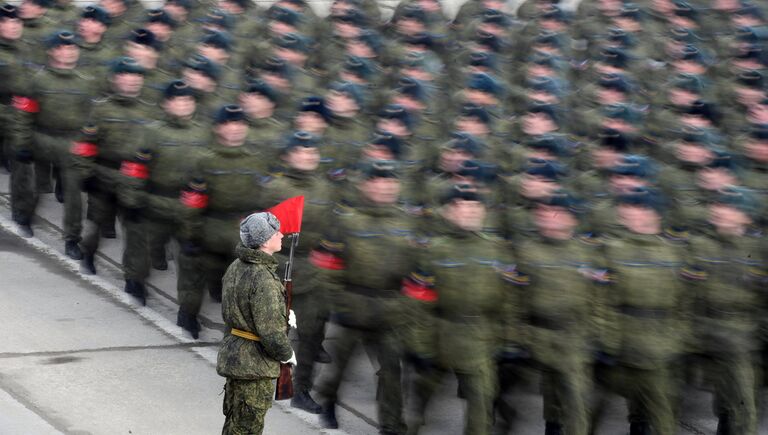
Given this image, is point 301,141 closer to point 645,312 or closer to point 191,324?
point 191,324

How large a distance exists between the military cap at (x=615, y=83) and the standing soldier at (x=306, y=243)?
9.21 ft

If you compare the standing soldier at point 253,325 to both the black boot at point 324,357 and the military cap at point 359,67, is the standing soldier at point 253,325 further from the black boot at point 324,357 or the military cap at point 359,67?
the military cap at point 359,67

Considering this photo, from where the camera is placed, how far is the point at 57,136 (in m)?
11.6

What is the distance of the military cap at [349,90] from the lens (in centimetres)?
1042

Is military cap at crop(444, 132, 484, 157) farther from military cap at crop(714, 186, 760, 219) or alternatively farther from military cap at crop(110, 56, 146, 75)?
military cap at crop(110, 56, 146, 75)

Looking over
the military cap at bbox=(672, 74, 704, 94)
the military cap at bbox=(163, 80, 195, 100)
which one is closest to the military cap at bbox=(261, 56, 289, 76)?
the military cap at bbox=(163, 80, 195, 100)

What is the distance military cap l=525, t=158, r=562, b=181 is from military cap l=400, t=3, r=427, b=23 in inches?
178

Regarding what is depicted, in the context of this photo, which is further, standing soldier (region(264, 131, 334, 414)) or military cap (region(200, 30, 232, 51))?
military cap (region(200, 30, 232, 51))

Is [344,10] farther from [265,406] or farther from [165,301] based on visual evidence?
[265,406]

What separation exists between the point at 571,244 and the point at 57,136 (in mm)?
5211

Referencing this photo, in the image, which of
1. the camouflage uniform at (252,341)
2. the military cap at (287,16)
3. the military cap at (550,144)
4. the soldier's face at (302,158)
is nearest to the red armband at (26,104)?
the military cap at (287,16)

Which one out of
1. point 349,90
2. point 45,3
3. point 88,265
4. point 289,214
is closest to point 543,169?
point 289,214

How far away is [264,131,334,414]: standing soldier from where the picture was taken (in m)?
9.18

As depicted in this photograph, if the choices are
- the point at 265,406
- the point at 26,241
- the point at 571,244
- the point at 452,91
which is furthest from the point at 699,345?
the point at 26,241
